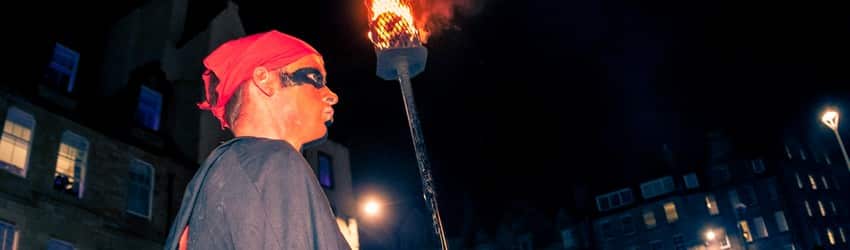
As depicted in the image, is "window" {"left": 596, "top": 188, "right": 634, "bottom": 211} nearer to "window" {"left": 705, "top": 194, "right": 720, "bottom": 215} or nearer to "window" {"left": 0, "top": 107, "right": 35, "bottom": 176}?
"window" {"left": 705, "top": 194, "right": 720, "bottom": 215}

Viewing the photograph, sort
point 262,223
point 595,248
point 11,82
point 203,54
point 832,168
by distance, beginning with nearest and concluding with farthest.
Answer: point 262,223 → point 11,82 → point 203,54 → point 595,248 → point 832,168

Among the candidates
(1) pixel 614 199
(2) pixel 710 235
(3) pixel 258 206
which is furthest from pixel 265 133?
(1) pixel 614 199

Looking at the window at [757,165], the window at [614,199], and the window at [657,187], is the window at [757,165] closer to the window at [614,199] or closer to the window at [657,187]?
the window at [657,187]

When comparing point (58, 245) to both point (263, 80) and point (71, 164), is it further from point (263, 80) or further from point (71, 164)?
point (263, 80)

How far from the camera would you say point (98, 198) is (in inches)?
761

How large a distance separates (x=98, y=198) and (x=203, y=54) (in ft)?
25.0

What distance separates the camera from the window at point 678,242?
6098 centimetres

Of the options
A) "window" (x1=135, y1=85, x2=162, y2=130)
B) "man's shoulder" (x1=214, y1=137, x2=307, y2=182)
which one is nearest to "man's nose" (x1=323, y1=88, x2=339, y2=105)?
"man's shoulder" (x1=214, y1=137, x2=307, y2=182)

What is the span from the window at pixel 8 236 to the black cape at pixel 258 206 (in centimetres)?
1660

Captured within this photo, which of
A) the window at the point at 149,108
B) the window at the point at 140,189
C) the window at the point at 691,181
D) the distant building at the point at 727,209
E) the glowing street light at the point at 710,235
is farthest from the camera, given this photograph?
the window at the point at 691,181

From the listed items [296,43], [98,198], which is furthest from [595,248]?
[296,43]

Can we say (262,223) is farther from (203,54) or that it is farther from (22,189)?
(203,54)

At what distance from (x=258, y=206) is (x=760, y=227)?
69.3 metres

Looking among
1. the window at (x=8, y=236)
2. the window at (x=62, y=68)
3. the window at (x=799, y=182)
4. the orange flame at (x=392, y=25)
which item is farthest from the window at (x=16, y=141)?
the window at (x=799, y=182)
